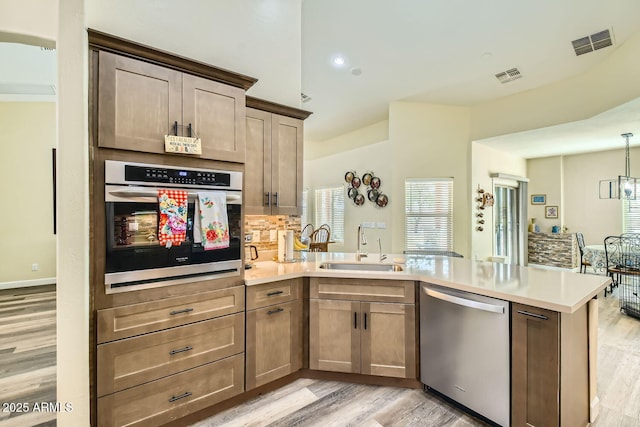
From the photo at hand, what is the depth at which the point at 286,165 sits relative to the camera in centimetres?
277

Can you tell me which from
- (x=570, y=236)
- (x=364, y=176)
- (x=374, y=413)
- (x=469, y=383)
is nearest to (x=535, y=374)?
(x=469, y=383)


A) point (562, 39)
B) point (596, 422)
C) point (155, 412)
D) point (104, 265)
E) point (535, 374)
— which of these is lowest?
point (596, 422)

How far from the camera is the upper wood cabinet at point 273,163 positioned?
2.56m

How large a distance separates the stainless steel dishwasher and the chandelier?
5.20m

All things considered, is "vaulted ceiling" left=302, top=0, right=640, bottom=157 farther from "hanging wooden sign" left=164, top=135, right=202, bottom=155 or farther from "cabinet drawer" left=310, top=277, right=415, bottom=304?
"cabinet drawer" left=310, top=277, right=415, bottom=304

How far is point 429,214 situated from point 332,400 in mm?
3980

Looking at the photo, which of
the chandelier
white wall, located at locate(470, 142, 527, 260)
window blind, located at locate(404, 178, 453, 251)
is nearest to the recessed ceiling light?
window blind, located at locate(404, 178, 453, 251)

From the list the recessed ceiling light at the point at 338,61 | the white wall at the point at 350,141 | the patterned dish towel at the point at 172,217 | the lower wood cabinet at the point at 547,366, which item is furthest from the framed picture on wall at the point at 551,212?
the patterned dish towel at the point at 172,217

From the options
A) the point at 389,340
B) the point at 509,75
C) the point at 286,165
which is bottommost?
the point at 389,340

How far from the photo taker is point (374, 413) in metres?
2.08

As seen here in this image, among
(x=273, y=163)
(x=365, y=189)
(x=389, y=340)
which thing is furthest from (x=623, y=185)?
(x=273, y=163)

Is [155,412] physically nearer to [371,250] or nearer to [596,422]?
[596,422]

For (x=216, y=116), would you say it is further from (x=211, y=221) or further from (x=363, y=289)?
(x=363, y=289)

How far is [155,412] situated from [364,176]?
16.7ft
